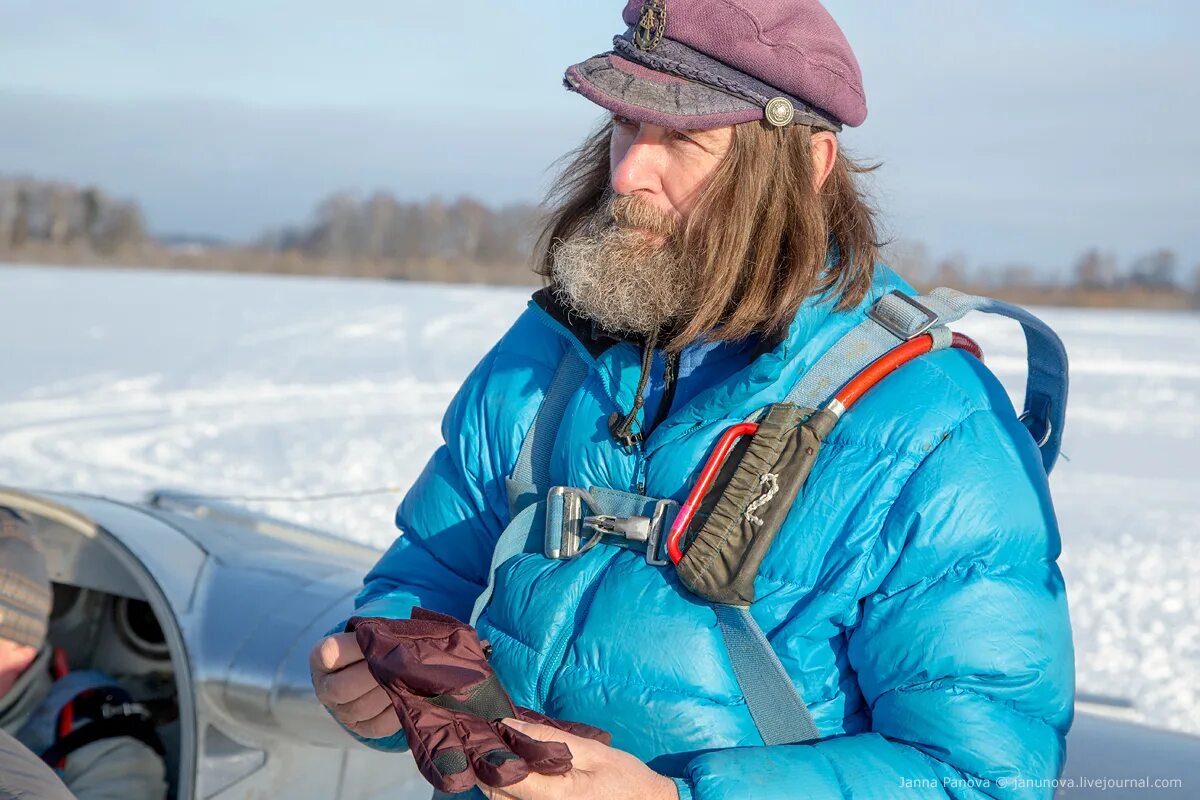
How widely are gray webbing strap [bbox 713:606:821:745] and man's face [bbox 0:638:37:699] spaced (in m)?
1.93

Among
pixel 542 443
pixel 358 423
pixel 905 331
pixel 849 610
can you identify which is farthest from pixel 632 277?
pixel 358 423

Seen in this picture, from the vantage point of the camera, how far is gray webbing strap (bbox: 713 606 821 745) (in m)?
1.51

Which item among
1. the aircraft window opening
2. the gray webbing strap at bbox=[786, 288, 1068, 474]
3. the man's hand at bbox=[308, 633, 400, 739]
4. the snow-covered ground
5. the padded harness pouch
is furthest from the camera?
the snow-covered ground

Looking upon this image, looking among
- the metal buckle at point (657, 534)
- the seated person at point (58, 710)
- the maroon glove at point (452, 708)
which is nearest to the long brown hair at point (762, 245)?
the metal buckle at point (657, 534)

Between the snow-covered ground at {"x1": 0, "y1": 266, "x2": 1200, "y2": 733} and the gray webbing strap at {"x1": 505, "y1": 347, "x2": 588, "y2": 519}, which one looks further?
the snow-covered ground at {"x1": 0, "y1": 266, "x2": 1200, "y2": 733}

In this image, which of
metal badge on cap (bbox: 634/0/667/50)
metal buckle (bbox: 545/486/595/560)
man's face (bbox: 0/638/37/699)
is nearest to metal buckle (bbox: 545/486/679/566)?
metal buckle (bbox: 545/486/595/560)

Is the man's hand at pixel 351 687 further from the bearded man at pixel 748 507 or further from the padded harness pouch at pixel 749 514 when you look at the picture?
the padded harness pouch at pixel 749 514

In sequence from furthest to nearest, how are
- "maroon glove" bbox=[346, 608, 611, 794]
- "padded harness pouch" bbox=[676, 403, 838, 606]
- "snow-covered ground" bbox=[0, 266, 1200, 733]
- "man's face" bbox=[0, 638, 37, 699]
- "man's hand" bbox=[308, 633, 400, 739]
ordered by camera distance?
"snow-covered ground" bbox=[0, 266, 1200, 733], "man's face" bbox=[0, 638, 37, 699], "man's hand" bbox=[308, 633, 400, 739], "padded harness pouch" bbox=[676, 403, 838, 606], "maroon glove" bbox=[346, 608, 611, 794]

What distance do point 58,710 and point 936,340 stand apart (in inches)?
91.6

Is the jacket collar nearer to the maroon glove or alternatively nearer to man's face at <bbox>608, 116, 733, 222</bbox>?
man's face at <bbox>608, 116, 733, 222</bbox>

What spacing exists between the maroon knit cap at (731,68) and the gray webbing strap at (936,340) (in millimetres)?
318

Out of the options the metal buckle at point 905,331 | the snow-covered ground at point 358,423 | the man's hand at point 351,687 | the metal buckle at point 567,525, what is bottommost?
the snow-covered ground at point 358,423

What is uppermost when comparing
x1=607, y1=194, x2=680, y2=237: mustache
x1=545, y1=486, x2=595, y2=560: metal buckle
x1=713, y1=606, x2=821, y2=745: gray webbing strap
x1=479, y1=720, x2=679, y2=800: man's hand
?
x1=607, y1=194, x2=680, y2=237: mustache

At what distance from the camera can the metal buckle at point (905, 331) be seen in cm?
162
